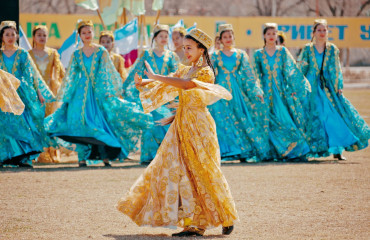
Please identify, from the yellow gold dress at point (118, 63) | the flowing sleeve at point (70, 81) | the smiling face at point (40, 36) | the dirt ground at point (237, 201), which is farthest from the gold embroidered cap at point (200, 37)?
the yellow gold dress at point (118, 63)

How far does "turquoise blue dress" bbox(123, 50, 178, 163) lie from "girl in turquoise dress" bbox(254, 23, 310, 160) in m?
1.23

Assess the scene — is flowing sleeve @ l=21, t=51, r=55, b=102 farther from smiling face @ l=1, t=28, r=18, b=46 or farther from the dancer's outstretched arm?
the dancer's outstretched arm

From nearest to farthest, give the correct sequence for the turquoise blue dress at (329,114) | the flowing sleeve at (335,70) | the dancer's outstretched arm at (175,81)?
the dancer's outstretched arm at (175,81)
the turquoise blue dress at (329,114)
the flowing sleeve at (335,70)

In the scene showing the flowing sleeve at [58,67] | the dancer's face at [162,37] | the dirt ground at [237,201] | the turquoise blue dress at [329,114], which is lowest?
the dirt ground at [237,201]

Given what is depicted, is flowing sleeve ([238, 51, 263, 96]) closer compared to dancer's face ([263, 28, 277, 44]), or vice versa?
flowing sleeve ([238, 51, 263, 96])

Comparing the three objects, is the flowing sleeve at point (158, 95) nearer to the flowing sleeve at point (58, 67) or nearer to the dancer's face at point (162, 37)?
the dancer's face at point (162, 37)

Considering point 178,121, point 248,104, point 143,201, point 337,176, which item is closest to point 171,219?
point 143,201

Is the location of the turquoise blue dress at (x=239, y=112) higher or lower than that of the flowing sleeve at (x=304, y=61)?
lower

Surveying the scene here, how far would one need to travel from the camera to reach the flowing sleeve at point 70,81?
8.55 m

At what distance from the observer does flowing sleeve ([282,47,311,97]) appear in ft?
30.4

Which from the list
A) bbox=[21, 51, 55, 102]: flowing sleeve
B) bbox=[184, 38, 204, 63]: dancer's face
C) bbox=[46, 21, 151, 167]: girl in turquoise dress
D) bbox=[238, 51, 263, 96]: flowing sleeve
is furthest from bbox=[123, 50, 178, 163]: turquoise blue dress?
bbox=[184, 38, 204, 63]: dancer's face

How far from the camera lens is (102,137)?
854cm

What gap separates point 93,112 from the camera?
8594 millimetres

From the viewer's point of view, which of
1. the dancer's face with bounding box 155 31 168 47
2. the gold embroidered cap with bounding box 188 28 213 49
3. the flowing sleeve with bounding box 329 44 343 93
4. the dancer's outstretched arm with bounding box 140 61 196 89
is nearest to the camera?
the dancer's outstretched arm with bounding box 140 61 196 89
